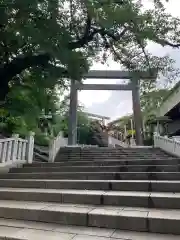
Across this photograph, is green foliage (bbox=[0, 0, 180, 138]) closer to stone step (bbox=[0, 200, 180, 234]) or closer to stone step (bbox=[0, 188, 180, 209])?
stone step (bbox=[0, 188, 180, 209])

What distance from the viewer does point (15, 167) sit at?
6.46 m

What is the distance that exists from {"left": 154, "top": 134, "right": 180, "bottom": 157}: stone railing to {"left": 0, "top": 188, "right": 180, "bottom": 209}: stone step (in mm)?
4255

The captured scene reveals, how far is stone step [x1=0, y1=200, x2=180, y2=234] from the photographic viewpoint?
2.58m

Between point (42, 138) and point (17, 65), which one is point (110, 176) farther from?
point (42, 138)

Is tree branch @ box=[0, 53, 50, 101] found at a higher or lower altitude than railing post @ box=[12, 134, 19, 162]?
higher

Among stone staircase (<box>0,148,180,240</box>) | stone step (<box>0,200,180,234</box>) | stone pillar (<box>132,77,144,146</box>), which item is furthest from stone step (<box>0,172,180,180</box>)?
stone pillar (<box>132,77,144,146</box>)

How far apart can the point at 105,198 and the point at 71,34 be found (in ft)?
11.2

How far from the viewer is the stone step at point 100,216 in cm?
258

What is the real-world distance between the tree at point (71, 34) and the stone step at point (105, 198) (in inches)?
89.1

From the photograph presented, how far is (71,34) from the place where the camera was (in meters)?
4.88

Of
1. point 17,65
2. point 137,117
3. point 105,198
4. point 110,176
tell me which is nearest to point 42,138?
point 137,117

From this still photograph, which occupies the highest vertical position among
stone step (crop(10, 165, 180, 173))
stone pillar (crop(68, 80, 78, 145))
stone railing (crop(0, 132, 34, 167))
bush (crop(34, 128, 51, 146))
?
stone pillar (crop(68, 80, 78, 145))

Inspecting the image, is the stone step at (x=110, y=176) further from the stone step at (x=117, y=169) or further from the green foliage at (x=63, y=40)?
the green foliage at (x=63, y=40)

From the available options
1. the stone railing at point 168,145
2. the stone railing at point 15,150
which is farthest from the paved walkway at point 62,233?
the stone railing at point 168,145
